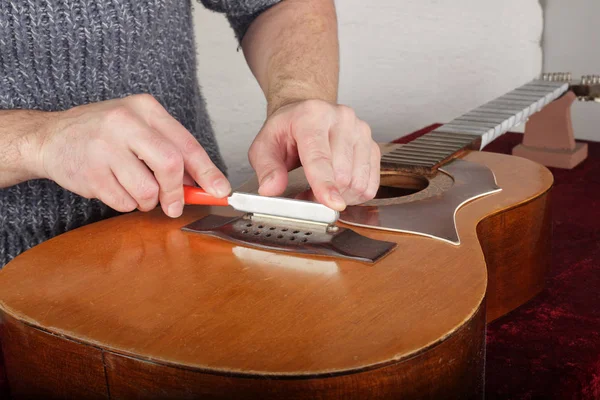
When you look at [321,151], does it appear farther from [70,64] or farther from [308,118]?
[70,64]

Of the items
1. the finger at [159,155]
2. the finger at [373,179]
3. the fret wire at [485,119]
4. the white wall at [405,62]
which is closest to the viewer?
the finger at [159,155]

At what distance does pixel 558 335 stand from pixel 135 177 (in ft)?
2.02

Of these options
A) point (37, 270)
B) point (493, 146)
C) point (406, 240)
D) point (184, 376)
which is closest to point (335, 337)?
point (184, 376)

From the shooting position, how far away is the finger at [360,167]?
96cm

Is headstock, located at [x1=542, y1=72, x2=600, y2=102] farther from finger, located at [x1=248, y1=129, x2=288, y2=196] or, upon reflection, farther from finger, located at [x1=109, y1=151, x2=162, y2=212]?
finger, located at [x1=109, y1=151, x2=162, y2=212]

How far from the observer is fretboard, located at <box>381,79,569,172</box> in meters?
1.23

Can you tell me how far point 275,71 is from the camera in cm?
124

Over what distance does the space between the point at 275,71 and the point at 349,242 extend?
0.45 meters

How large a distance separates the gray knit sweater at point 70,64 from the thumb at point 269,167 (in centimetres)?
29

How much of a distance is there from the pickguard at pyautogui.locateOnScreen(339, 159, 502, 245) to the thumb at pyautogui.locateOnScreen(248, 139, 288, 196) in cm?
10

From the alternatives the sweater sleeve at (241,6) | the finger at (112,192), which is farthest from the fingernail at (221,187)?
the sweater sleeve at (241,6)

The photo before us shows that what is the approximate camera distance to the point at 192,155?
92 cm

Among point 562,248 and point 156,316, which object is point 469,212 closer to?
point 562,248

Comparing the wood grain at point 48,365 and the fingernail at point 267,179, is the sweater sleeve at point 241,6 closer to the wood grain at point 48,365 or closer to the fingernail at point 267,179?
the fingernail at point 267,179
